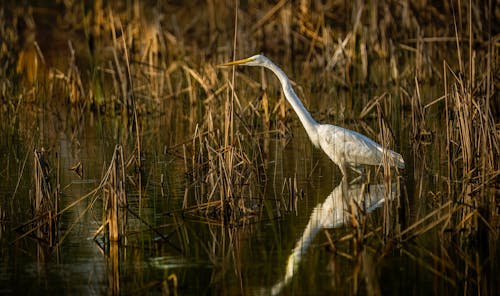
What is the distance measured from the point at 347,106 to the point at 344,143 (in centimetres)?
392

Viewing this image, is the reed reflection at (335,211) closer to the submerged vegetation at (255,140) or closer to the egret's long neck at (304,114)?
the submerged vegetation at (255,140)

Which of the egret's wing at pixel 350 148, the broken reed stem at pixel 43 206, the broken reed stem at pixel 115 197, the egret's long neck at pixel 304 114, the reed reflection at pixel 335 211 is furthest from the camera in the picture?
the egret's long neck at pixel 304 114

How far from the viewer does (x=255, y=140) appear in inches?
349

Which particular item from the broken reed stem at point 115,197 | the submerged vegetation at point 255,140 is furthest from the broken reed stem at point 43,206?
the broken reed stem at point 115,197

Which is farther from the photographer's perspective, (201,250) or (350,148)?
(350,148)

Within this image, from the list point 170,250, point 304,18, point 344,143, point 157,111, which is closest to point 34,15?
point 304,18

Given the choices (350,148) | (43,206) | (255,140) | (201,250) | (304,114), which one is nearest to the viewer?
(201,250)

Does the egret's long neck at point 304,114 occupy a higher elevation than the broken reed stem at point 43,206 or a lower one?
higher

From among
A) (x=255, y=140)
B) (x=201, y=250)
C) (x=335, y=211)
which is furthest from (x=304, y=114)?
(x=201, y=250)

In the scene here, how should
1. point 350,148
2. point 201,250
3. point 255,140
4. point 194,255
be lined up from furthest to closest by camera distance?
point 255,140 → point 350,148 → point 201,250 → point 194,255

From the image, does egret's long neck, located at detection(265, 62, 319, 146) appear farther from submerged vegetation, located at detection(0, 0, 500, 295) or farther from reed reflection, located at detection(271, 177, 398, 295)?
reed reflection, located at detection(271, 177, 398, 295)

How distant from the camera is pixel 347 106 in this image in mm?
12375

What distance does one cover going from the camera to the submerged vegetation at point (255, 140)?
20.1ft

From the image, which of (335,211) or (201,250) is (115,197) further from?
(335,211)
